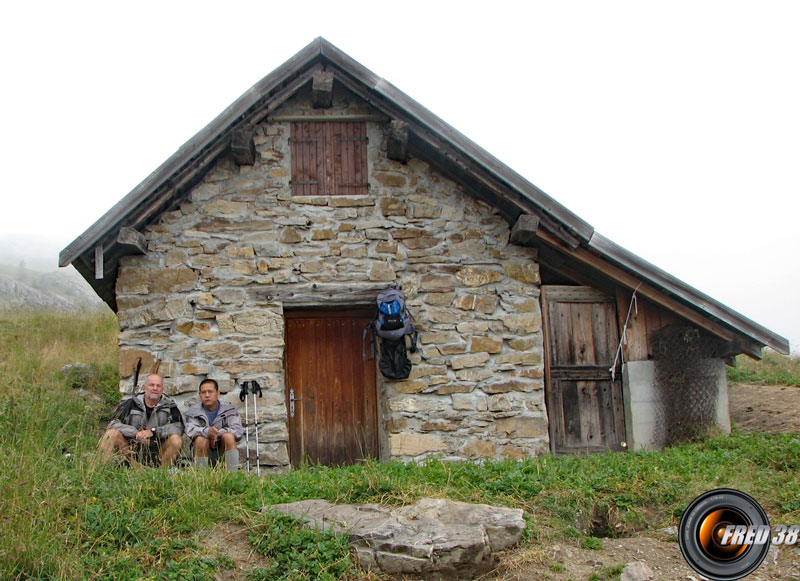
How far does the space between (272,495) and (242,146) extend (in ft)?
12.3

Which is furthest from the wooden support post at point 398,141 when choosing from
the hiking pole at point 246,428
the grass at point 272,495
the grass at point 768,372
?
the grass at point 768,372

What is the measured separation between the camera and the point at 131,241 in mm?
7375

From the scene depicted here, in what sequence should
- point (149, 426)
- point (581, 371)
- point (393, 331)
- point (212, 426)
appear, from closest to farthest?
point (149, 426) < point (212, 426) < point (393, 331) < point (581, 371)

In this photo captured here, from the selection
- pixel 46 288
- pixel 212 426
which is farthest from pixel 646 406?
pixel 46 288

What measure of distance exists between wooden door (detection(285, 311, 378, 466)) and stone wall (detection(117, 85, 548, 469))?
0.43 metres

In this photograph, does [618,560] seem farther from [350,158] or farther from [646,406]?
[350,158]

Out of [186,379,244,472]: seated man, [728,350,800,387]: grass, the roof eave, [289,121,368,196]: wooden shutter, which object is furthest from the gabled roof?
[728,350,800,387]: grass

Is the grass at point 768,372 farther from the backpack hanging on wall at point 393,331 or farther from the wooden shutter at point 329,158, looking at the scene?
the wooden shutter at point 329,158

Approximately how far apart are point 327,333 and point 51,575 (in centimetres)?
424

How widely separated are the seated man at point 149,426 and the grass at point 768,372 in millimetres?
8444

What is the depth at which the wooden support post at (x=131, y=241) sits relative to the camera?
7.32 metres

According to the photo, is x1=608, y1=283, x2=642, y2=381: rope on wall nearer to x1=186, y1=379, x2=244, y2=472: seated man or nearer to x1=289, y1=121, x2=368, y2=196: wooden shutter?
x1=289, y1=121, x2=368, y2=196: wooden shutter

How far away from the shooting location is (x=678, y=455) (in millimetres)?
7082

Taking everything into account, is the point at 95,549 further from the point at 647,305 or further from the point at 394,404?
the point at 647,305
